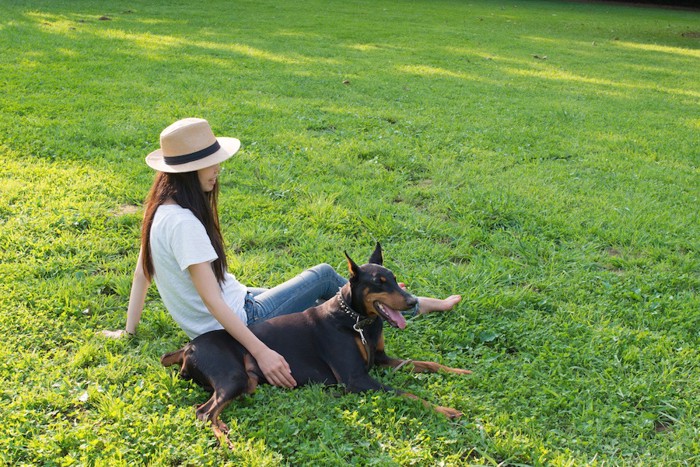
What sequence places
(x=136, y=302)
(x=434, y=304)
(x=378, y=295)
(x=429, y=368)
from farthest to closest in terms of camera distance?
(x=434, y=304) < (x=136, y=302) < (x=429, y=368) < (x=378, y=295)

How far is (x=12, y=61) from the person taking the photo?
9805 mm

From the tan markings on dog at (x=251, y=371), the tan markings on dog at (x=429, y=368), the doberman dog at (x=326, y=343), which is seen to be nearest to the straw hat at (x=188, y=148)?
the doberman dog at (x=326, y=343)

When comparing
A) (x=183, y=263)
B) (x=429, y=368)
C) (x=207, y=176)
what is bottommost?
(x=429, y=368)

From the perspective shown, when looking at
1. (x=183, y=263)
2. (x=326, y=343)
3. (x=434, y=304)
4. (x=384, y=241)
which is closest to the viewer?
(x=183, y=263)

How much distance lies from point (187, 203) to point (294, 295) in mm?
893

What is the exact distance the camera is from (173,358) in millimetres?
3428

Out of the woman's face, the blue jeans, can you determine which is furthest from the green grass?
the woman's face

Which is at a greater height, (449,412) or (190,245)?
(190,245)

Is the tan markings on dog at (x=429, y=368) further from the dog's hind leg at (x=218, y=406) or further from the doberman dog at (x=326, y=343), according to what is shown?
the dog's hind leg at (x=218, y=406)

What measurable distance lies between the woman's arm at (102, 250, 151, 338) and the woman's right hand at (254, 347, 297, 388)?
2.93 feet

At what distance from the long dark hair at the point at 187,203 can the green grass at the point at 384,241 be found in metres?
0.62

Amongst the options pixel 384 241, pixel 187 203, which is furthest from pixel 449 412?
pixel 384 241

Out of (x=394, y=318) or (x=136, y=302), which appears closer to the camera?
(x=394, y=318)

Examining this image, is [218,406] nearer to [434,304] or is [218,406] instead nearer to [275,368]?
[275,368]
